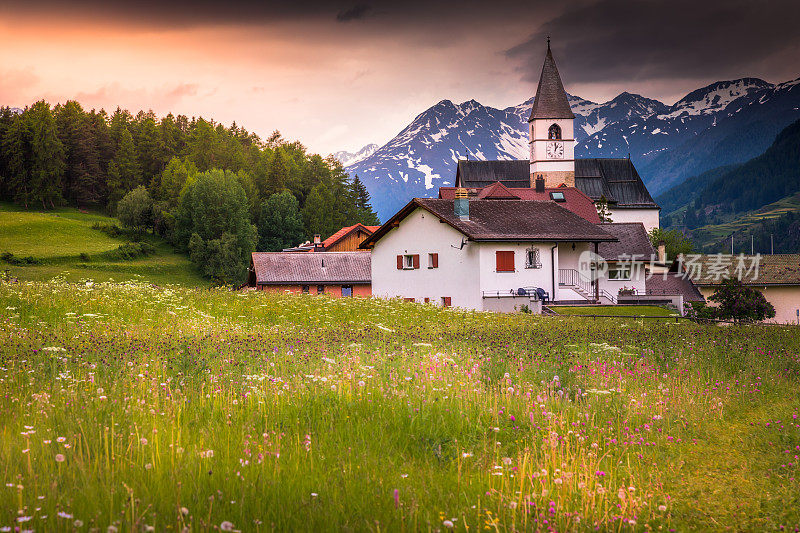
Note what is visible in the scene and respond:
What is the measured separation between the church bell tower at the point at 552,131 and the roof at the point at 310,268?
44.7 metres

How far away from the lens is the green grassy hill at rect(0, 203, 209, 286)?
7506cm

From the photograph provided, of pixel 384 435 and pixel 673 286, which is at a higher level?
pixel 673 286

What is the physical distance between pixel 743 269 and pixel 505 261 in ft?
134

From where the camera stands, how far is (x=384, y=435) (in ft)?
25.3

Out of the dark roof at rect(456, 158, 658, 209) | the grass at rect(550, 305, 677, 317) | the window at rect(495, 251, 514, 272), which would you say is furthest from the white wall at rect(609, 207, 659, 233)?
the window at rect(495, 251, 514, 272)

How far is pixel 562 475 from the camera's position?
21.6 ft

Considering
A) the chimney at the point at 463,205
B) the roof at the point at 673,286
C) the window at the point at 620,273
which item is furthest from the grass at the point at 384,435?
the roof at the point at 673,286

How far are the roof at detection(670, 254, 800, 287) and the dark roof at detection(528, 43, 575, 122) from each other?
125ft

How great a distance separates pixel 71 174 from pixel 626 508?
12347 centimetres

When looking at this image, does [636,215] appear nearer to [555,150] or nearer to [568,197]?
[555,150]

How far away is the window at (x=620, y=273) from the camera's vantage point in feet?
164

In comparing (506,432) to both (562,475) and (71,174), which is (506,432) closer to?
(562,475)

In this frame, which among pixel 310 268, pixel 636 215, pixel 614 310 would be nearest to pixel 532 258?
pixel 614 310

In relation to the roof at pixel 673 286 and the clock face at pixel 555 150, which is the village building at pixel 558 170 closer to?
the clock face at pixel 555 150
